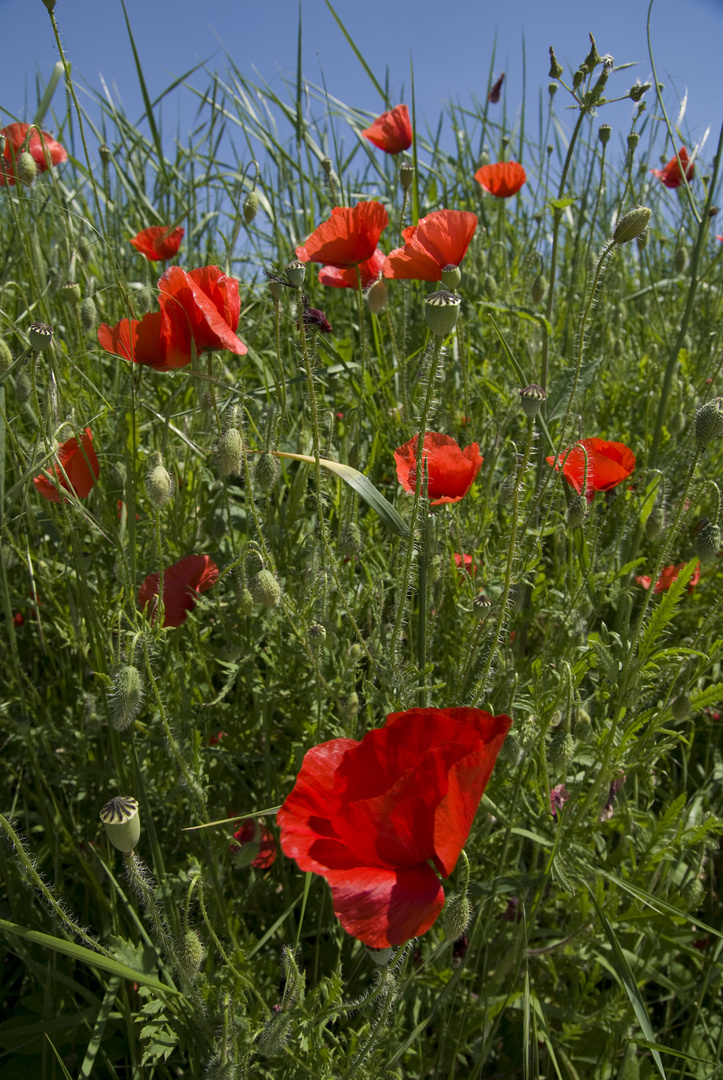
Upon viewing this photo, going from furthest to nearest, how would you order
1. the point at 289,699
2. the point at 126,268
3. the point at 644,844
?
the point at 126,268
the point at 289,699
the point at 644,844

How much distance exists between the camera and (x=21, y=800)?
5.54ft

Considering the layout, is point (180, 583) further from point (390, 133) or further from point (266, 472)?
point (390, 133)

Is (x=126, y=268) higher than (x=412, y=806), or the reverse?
(x=126, y=268)

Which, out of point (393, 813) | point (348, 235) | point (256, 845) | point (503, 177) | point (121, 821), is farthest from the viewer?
point (503, 177)

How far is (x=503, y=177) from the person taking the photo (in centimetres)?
232

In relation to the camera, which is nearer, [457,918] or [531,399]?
[457,918]

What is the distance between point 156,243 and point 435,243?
968 mm

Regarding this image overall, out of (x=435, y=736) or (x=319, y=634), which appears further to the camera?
(x=319, y=634)

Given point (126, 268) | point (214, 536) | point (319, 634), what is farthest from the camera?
point (126, 268)

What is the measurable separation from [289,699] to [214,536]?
0.41m

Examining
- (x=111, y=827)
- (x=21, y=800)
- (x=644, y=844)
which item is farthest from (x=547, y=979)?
(x=21, y=800)

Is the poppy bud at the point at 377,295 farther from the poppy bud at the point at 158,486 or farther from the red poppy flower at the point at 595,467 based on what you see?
the poppy bud at the point at 158,486

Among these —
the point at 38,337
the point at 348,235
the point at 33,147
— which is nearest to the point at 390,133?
the point at 348,235

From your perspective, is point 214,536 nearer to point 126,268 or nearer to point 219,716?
point 219,716
